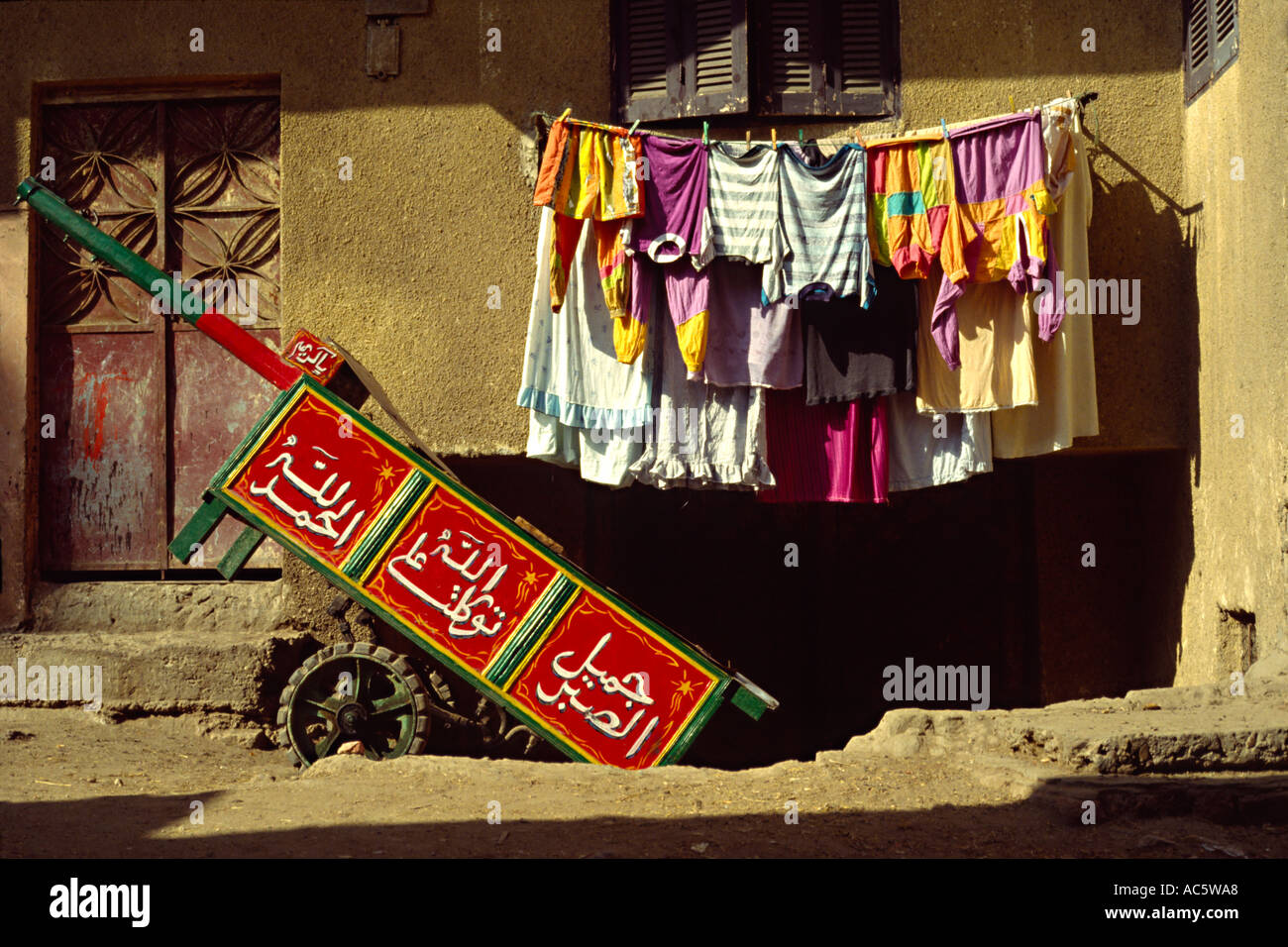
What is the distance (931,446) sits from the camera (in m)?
7.04

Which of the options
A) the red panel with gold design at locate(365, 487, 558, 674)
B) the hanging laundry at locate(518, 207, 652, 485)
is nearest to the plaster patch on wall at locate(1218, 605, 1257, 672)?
the hanging laundry at locate(518, 207, 652, 485)

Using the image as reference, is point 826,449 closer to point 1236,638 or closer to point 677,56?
point 1236,638

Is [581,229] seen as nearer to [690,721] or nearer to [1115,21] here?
[690,721]

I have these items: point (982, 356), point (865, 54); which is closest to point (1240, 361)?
point (982, 356)

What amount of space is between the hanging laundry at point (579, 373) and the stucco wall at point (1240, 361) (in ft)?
9.55

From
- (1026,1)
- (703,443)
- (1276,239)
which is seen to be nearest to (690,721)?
(703,443)

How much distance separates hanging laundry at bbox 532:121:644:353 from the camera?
692 centimetres

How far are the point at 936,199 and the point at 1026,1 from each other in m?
Result: 1.50

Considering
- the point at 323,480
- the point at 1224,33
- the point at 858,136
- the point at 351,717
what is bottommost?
the point at 351,717

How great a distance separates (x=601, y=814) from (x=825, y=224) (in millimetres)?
3284

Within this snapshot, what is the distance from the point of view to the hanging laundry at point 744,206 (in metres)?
6.89

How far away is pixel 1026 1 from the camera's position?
24.5 feet

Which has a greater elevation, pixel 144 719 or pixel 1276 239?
pixel 1276 239

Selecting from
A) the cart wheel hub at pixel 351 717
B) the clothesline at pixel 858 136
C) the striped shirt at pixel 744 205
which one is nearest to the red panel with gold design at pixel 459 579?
the cart wheel hub at pixel 351 717
